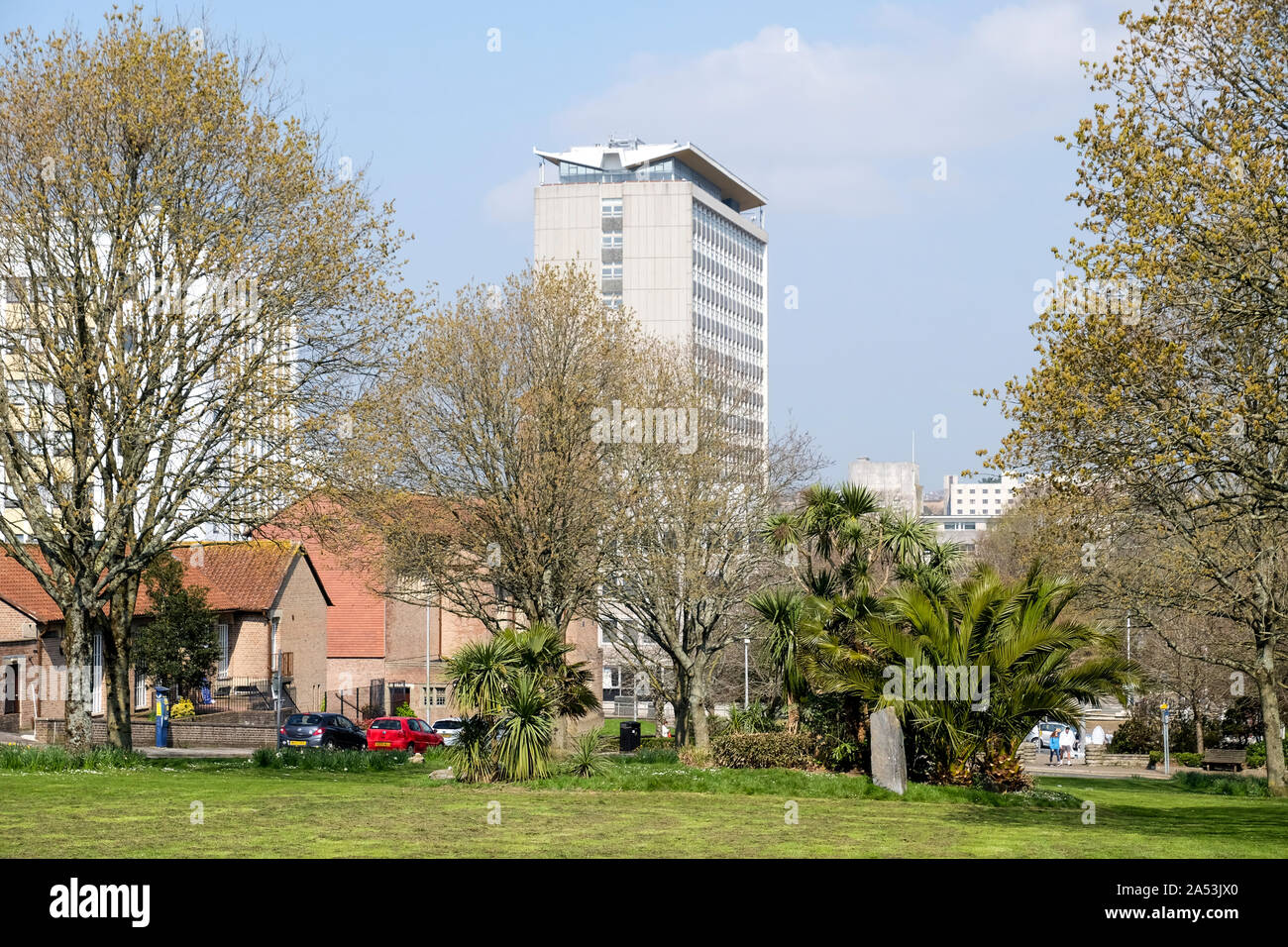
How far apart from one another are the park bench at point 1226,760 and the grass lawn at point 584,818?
83.9 ft

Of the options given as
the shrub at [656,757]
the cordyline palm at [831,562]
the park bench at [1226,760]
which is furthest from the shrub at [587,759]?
the park bench at [1226,760]

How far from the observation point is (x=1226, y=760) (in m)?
46.9

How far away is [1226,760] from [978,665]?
30.3 metres

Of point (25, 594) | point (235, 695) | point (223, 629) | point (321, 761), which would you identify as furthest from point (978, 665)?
point (223, 629)

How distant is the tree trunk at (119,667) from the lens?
25.4m

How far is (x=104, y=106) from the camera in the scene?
22.7m

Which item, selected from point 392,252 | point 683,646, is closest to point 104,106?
point 392,252

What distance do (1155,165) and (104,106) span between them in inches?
683

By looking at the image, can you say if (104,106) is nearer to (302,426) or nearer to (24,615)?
(302,426)

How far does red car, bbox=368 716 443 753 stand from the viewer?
47.7m

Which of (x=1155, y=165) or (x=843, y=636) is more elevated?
(x=1155, y=165)

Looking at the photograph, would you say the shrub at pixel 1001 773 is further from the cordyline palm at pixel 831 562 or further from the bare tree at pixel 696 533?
the bare tree at pixel 696 533

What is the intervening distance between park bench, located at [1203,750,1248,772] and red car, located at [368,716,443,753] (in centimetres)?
2810

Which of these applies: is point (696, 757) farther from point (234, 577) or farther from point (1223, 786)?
point (234, 577)
